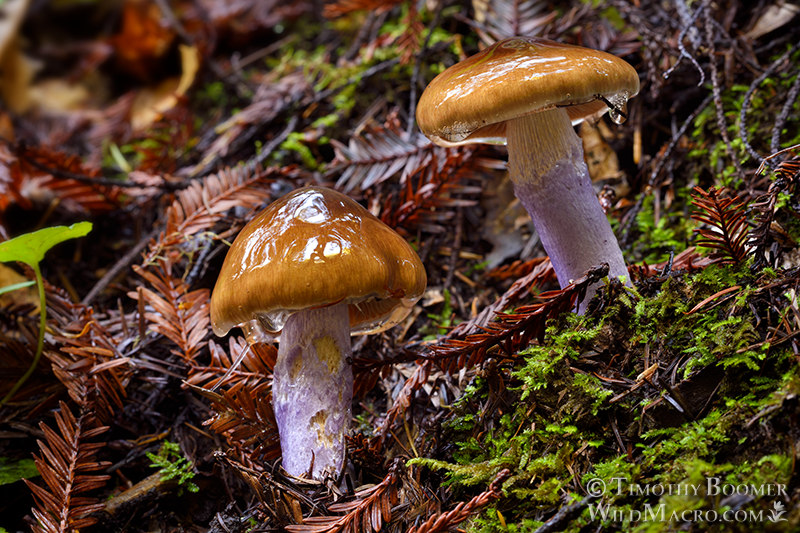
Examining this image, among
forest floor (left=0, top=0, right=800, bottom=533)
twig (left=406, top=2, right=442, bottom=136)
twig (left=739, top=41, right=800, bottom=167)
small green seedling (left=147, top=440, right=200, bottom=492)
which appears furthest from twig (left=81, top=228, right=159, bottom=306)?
twig (left=739, top=41, right=800, bottom=167)

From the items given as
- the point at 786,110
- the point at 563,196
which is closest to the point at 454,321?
the point at 563,196

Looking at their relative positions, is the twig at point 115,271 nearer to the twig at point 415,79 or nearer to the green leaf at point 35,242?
the green leaf at point 35,242

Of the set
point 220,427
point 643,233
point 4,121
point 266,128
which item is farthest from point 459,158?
point 4,121

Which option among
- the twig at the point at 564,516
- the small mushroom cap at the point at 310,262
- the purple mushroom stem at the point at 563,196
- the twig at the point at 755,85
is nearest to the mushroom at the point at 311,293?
the small mushroom cap at the point at 310,262

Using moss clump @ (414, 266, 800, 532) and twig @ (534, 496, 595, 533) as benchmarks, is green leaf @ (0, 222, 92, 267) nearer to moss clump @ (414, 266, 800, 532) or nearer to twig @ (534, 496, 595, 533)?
moss clump @ (414, 266, 800, 532)

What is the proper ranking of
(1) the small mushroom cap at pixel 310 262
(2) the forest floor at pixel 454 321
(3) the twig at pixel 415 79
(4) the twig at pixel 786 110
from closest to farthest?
(2) the forest floor at pixel 454 321 → (1) the small mushroom cap at pixel 310 262 → (4) the twig at pixel 786 110 → (3) the twig at pixel 415 79

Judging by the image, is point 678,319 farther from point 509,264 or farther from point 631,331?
point 509,264

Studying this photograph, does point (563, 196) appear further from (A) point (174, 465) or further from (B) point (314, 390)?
(A) point (174, 465)
